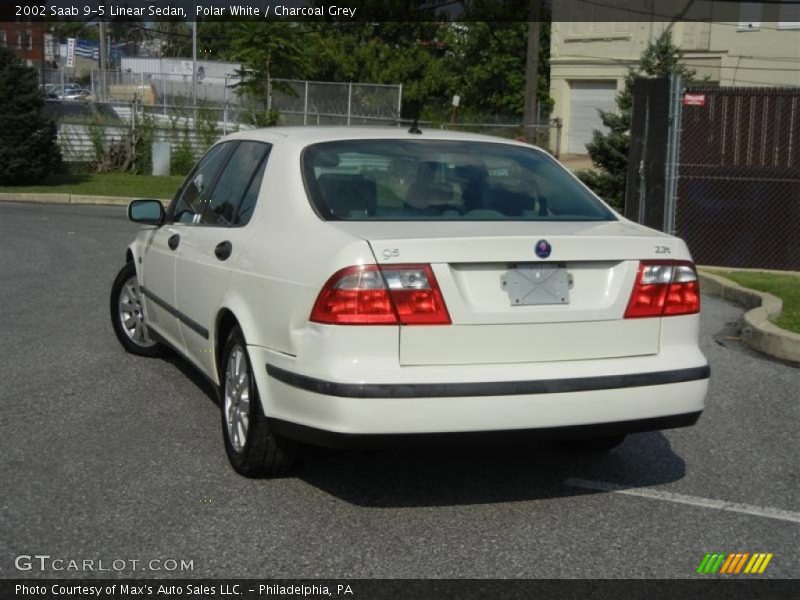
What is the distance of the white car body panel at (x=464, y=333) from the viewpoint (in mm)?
4383

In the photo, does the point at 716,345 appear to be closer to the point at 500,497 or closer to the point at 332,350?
the point at 500,497

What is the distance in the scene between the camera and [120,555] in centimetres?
420

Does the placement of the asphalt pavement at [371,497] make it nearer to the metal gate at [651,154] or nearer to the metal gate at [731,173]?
the metal gate at [731,173]

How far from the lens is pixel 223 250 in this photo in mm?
5465

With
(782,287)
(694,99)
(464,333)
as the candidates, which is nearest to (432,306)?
(464,333)

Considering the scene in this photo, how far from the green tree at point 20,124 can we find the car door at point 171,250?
17177mm

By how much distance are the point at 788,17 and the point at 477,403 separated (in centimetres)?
3286

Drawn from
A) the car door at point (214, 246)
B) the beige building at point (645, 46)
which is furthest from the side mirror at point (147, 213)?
the beige building at point (645, 46)

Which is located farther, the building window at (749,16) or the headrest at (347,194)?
the building window at (749,16)

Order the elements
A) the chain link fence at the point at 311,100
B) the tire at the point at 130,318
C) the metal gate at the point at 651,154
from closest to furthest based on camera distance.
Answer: the tire at the point at 130,318 → the metal gate at the point at 651,154 → the chain link fence at the point at 311,100

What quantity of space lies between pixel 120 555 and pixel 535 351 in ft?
5.89

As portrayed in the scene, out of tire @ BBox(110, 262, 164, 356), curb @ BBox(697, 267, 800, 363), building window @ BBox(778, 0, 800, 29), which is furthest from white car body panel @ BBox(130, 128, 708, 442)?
building window @ BBox(778, 0, 800, 29)

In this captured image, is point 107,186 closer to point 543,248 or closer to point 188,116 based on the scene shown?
point 188,116
